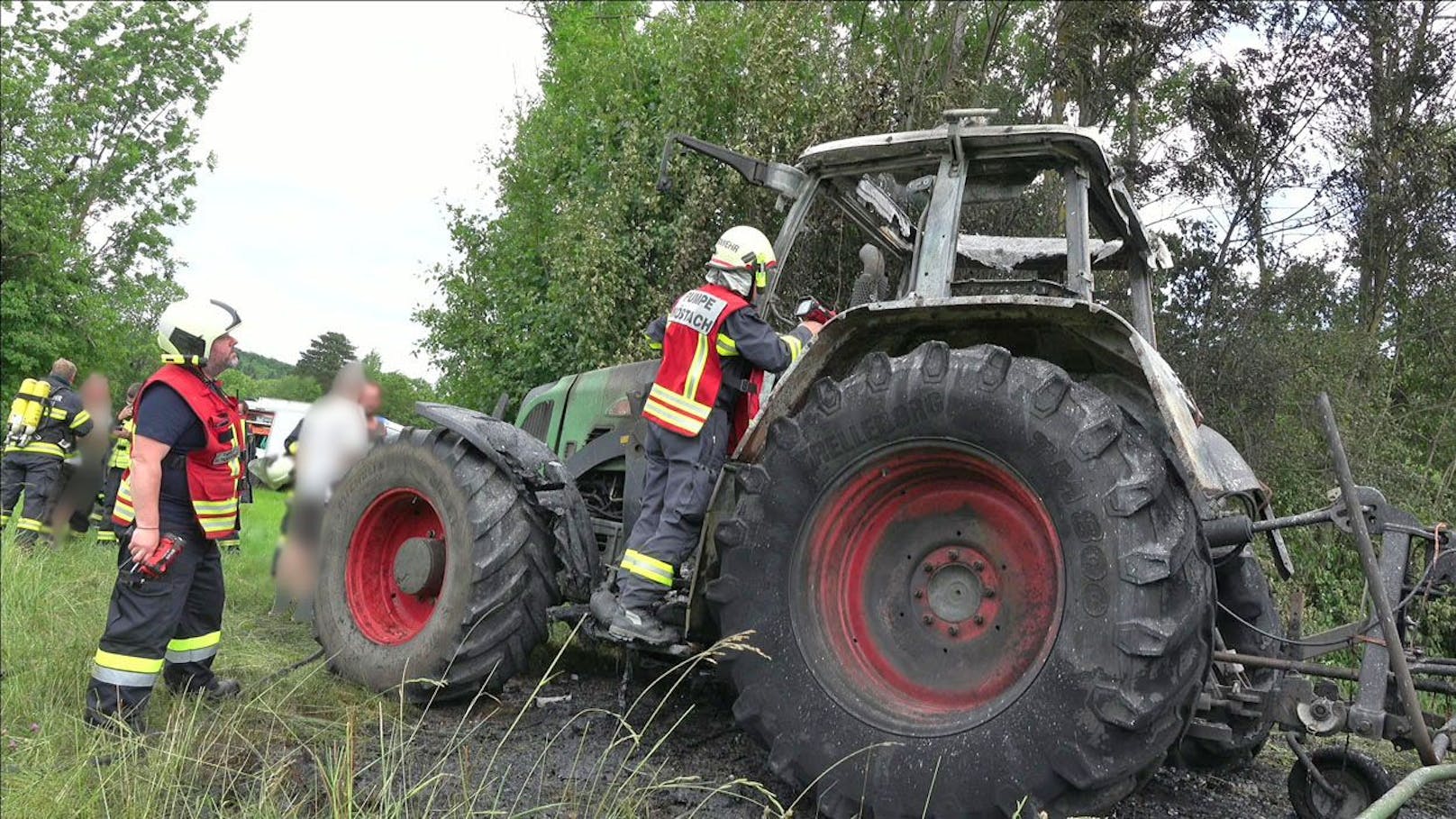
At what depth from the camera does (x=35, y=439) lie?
32.2 feet

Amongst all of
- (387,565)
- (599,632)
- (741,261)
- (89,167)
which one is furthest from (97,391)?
(89,167)

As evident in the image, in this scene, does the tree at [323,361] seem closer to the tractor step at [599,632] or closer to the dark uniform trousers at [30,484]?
the tractor step at [599,632]

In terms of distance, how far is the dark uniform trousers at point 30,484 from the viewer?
9.57 m

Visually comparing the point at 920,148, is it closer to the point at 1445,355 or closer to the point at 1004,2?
the point at 1445,355

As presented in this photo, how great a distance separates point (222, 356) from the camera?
4.47 m

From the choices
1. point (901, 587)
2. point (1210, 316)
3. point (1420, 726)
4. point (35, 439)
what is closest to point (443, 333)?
point (35, 439)

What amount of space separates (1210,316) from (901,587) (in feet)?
29.6

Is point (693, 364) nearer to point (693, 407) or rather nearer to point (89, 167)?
point (693, 407)

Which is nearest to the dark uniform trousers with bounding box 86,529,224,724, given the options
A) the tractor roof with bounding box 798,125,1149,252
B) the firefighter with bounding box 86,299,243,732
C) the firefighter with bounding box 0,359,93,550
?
the firefighter with bounding box 86,299,243,732

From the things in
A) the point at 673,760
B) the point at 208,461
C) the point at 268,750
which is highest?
the point at 208,461

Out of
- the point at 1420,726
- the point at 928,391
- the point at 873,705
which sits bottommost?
the point at 873,705

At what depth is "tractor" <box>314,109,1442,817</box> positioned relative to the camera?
9.58ft

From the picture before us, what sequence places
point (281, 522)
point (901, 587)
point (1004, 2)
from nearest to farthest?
point (901, 587), point (281, 522), point (1004, 2)

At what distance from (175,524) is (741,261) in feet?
8.50
